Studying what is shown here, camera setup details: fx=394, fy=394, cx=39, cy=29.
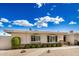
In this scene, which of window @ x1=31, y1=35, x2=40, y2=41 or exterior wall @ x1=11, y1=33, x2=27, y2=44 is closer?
exterior wall @ x1=11, y1=33, x2=27, y2=44

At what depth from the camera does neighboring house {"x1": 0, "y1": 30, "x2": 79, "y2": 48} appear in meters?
10.8

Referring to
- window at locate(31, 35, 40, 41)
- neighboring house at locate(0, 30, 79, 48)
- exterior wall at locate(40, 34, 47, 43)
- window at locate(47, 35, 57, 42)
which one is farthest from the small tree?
window at locate(47, 35, 57, 42)

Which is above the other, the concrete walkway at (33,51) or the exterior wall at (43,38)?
the exterior wall at (43,38)

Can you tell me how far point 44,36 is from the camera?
429 inches

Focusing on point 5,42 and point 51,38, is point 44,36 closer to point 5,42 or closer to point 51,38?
point 51,38

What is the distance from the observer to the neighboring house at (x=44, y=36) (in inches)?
425

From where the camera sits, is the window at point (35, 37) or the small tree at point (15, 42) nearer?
the small tree at point (15, 42)

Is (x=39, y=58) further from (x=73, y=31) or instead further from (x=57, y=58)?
(x=73, y=31)

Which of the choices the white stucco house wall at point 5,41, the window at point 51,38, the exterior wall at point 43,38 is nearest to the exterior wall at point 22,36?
the white stucco house wall at point 5,41

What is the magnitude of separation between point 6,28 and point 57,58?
5.30ft

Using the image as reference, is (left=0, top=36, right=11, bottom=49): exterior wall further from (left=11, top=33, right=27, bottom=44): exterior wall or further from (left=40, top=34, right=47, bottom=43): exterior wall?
(left=40, top=34, right=47, bottom=43): exterior wall

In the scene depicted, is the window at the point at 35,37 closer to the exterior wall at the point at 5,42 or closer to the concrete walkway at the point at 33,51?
the concrete walkway at the point at 33,51

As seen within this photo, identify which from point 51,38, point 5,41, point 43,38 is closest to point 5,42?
point 5,41

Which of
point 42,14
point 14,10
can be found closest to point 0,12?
point 14,10
